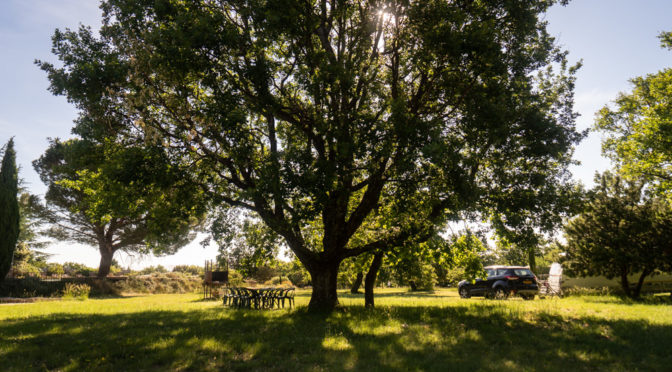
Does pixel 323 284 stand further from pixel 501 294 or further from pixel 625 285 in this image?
pixel 625 285

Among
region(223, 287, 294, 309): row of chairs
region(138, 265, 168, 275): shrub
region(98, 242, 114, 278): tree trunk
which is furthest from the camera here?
region(138, 265, 168, 275): shrub

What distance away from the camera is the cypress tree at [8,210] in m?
23.3

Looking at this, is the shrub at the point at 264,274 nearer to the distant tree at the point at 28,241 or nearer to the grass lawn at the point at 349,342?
the distant tree at the point at 28,241

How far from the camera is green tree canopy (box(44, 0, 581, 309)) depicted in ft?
34.7

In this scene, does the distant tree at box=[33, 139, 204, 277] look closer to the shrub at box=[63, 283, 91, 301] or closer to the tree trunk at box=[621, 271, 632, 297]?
the shrub at box=[63, 283, 91, 301]

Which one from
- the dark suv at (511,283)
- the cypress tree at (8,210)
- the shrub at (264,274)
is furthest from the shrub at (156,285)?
the dark suv at (511,283)

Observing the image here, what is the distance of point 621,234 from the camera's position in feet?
61.2

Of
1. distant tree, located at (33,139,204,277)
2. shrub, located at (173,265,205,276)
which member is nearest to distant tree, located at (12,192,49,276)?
shrub, located at (173,265,205,276)

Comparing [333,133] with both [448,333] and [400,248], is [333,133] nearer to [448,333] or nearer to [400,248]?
[400,248]

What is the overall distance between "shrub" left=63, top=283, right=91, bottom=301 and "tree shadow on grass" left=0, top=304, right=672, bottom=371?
1434 cm

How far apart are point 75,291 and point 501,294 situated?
26.8m

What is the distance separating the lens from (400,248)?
12477 mm

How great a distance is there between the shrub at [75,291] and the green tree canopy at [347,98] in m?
16.3

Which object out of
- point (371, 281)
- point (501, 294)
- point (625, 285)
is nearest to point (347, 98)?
point (371, 281)
